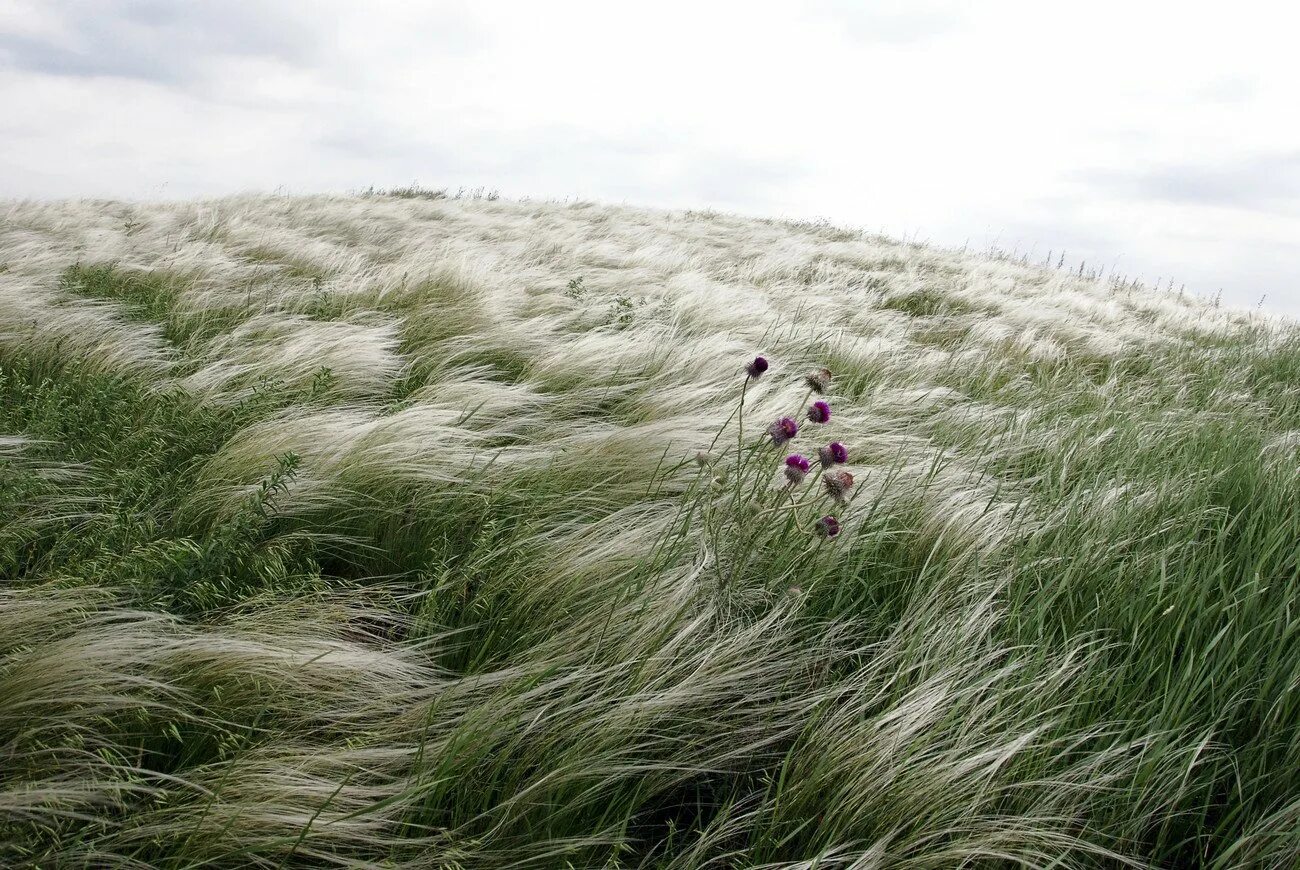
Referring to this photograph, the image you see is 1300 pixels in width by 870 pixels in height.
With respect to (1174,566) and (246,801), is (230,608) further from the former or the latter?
(1174,566)

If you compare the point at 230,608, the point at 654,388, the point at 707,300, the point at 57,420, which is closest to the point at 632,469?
the point at 654,388

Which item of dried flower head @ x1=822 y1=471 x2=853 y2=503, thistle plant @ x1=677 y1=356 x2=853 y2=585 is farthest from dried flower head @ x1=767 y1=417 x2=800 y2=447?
dried flower head @ x1=822 y1=471 x2=853 y2=503

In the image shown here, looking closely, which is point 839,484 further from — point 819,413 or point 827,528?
point 819,413

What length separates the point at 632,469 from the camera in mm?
2168

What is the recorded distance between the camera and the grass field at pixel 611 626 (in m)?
1.10

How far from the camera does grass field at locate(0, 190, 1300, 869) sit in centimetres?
110

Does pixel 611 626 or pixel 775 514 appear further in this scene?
pixel 775 514

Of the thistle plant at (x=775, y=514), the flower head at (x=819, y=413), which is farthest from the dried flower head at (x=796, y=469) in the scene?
the flower head at (x=819, y=413)

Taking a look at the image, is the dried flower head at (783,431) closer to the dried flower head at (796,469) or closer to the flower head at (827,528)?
the dried flower head at (796,469)

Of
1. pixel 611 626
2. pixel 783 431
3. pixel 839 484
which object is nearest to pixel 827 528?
pixel 839 484

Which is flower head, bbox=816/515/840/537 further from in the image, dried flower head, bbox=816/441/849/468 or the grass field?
dried flower head, bbox=816/441/849/468

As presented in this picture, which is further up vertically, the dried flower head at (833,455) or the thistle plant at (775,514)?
the dried flower head at (833,455)

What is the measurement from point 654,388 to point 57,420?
1.90 metres

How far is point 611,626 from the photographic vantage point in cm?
141
